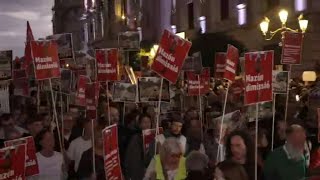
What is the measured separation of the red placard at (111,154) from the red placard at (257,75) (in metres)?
1.86

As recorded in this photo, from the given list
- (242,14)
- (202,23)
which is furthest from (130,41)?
(202,23)

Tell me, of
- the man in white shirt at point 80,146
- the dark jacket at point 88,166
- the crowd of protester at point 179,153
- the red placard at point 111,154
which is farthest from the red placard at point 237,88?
the red placard at point 111,154

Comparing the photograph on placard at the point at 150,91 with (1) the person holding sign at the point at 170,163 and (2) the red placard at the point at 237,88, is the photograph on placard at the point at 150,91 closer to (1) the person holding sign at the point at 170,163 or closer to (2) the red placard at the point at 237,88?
(2) the red placard at the point at 237,88

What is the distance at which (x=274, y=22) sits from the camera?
31.1m

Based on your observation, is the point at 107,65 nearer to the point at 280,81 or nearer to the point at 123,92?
the point at 123,92

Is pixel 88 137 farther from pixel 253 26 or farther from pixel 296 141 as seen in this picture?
pixel 253 26

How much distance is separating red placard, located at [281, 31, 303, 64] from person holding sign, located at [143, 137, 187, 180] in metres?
5.78

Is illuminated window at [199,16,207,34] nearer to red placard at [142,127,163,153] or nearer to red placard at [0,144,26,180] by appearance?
red placard at [142,127,163,153]

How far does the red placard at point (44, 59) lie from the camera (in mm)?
10594

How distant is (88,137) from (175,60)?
5.76 ft

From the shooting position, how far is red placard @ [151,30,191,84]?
998 centimetres

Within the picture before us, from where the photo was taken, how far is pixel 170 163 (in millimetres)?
6992

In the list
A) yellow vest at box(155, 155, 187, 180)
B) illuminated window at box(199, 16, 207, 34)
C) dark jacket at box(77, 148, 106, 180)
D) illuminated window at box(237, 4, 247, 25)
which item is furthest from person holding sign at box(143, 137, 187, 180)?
illuminated window at box(199, 16, 207, 34)

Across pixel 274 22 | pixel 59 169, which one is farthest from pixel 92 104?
pixel 274 22
